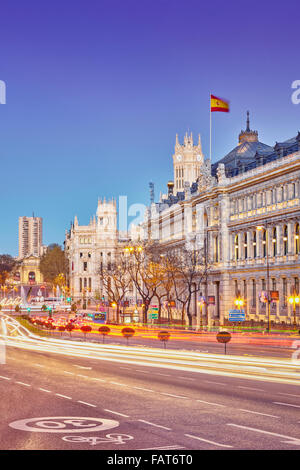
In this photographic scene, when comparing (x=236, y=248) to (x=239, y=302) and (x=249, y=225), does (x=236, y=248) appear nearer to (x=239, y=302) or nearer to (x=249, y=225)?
(x=249, y=225)

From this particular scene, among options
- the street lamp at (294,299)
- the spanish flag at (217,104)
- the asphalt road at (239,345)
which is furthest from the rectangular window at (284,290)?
the spanish flag at (217,104)

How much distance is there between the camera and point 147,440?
14828mm

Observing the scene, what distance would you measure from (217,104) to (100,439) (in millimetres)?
62413

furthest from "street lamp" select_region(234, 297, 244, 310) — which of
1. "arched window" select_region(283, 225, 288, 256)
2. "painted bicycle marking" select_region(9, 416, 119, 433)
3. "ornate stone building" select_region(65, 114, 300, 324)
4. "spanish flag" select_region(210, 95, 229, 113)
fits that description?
"painted bicycle marking" select_region(9, 416, 119, 433)

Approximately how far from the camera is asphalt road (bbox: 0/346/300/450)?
1482cm

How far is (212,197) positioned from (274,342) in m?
40.5

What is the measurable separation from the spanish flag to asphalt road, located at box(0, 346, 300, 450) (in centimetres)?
4712

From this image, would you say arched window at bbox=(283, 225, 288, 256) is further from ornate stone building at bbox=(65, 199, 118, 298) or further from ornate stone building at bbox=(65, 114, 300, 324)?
ornate stone building at bbox=(65, 199, 118, 298)

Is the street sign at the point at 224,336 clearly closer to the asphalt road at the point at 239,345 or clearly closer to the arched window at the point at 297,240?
the asphalt road at the point at 239,345

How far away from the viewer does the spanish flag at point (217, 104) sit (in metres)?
73.5

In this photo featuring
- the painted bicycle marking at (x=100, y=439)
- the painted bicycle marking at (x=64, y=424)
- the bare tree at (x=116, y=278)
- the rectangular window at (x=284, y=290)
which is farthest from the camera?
the bare tree at (x=116, y=278)

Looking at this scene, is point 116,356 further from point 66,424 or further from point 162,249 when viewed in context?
point 162,249

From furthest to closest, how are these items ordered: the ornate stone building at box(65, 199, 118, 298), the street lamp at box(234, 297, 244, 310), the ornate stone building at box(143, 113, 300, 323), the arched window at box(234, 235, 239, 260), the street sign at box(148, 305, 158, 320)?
the ornate stone building at box(65, 199, 118, 298), the arched window at box(234, 235, 239, 260), the street lamp at box(234, 297, 244, 310), the street sign at box(148, 305, 158, 320), the ornate stone building at box(143, 113, 300, 323)

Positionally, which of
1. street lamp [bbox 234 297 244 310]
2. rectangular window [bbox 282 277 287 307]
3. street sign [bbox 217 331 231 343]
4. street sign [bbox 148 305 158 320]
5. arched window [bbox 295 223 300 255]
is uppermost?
arched window [bbox 295 223 300 255]
